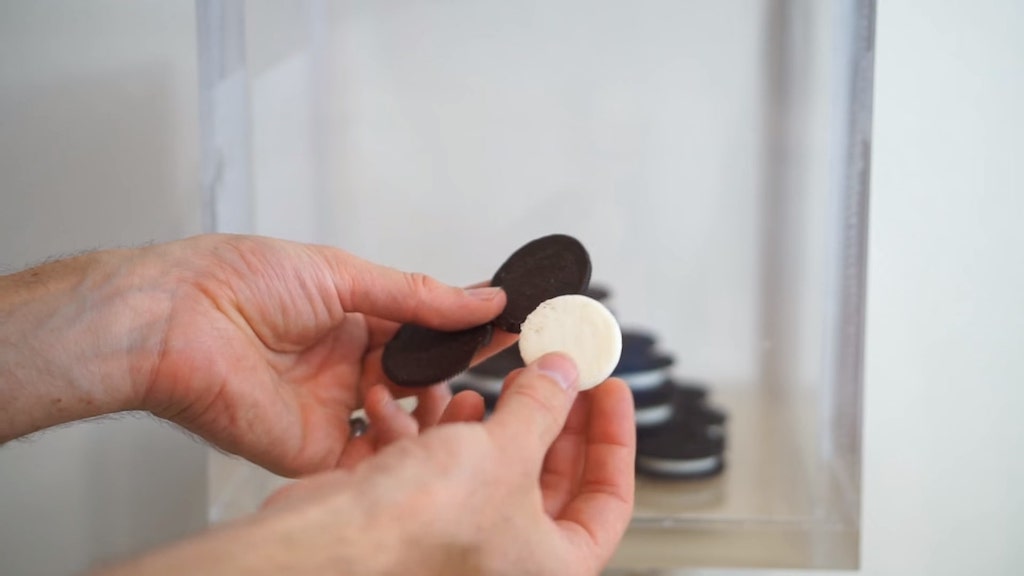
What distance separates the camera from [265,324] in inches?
34.6

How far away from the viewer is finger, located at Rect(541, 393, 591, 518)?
812mm

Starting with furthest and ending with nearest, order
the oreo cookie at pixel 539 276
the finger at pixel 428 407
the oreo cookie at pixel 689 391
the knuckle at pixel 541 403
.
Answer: the oreo cookie at pixel 689 391 < the finger at pixel 428 407 < the oreo cookie at pixel 539 276 < the knuckle at pixel 541 403

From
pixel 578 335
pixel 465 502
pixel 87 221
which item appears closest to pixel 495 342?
pixel 578 335

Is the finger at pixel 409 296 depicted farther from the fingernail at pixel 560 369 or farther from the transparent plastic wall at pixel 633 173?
the transparent plastic wall at pixel 633 173

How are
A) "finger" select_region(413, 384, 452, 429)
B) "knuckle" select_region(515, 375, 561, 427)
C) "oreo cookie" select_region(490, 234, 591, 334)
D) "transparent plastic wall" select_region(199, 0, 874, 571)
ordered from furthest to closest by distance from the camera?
"transparent plastic wall" select_region(199, 0, 874, 571) → "finger" select_region(413, 384, 452, 429) → "oreo cookie" select_region(490, 234, 591, 334) → "knuckle" select_region(515, 375, 561, 427)

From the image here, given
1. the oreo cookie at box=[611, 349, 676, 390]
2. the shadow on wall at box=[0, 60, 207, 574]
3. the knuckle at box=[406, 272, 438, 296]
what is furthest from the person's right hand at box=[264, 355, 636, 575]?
the shadow on wall at box=[0, 60, 207, 574]

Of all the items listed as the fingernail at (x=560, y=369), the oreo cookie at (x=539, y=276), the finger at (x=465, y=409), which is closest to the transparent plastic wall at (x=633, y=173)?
the oreo cookie at (x=539, y=276)

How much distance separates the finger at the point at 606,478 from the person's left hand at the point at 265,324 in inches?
6.9

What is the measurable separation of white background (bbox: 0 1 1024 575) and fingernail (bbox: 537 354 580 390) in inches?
23.6

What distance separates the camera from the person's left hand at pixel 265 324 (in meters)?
0.82

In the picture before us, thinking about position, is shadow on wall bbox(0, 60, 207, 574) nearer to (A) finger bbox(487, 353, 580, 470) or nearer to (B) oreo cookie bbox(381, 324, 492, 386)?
(B) oreo cookie bbox(381, 324, 492, 386)

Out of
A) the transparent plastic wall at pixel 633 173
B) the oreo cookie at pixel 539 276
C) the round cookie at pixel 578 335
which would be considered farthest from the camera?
the transparent plastic wall at pixel 633 173

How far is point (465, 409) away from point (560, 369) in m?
0.18

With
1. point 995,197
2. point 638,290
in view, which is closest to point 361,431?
point 638,290
